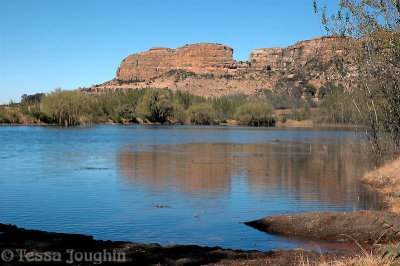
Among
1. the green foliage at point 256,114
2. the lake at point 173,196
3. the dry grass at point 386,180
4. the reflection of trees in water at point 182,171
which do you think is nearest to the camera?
the lake at point 173,196

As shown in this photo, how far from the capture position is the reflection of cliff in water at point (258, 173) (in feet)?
63.3

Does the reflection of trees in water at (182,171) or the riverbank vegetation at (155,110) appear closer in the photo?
the reflection of trees in water at (182,171)

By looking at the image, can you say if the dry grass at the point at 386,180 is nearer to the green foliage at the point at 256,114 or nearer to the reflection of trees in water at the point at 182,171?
the reflection of trees in water at the point at 182,171

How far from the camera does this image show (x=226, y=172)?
25297 millimetres

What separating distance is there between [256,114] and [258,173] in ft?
332

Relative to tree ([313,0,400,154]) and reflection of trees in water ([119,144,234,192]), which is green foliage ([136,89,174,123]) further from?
tree ([313,0,400,154])

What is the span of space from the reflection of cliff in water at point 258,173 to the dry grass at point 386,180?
707 millimetres

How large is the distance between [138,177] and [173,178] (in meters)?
1.81

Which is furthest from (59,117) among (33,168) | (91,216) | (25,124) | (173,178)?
(91,216)

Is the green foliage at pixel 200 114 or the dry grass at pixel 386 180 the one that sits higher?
the green foliage at pixel 200 114

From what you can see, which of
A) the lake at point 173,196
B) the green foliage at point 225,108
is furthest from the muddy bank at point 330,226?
the green foliage at point 225,108

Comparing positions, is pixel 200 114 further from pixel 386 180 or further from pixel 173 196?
pixel 173 196

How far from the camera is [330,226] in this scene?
38.9ft

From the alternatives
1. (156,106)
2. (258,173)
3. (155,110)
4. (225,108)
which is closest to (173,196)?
(258,173)
